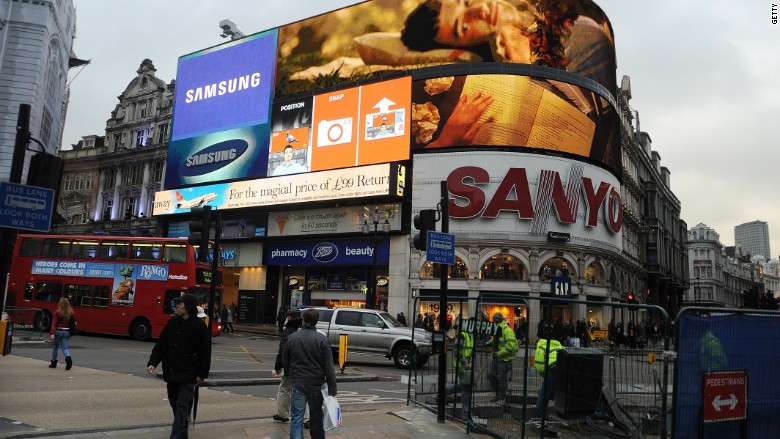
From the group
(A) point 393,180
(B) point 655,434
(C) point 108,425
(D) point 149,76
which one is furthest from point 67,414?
(D) point 149,76

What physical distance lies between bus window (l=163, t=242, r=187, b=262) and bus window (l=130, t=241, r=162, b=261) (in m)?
0.36

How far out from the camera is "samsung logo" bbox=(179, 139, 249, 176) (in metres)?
47.6

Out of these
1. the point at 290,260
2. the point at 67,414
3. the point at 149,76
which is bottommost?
the point at 67,414

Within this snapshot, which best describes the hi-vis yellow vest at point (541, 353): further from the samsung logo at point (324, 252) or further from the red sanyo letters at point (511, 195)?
the samsung logo at point (324, 252)

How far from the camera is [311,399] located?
6.62 m

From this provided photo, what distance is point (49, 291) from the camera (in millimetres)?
25734

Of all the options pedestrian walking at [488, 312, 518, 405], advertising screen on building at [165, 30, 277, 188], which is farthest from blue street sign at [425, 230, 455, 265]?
advertising screen on building at [165, 30, 277, 188]

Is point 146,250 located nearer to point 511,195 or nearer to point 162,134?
point 511,195

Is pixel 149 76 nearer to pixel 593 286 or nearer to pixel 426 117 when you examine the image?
pixel 426 117

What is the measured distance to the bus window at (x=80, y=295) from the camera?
25125 millimetres

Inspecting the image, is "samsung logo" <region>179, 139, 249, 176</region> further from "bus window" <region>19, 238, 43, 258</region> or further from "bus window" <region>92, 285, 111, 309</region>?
"bus window" <region>92, 285, 111, 309</region>

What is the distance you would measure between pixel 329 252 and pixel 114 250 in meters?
18.2

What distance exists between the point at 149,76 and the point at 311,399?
6175 centimetres

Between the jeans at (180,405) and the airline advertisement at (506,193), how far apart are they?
30.3 meters
